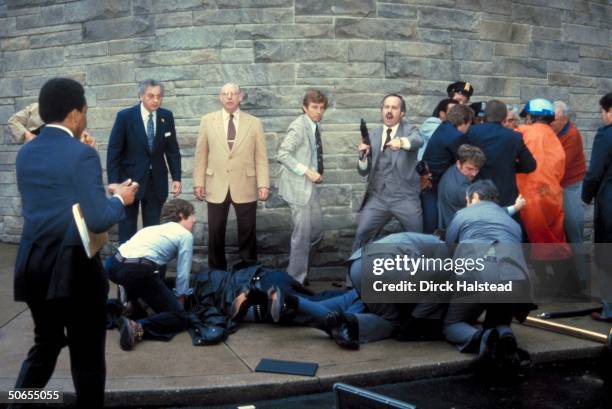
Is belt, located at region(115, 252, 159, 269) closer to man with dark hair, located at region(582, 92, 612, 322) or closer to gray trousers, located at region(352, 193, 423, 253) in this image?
gray trousers, located at region(352, 193, 423, 253)

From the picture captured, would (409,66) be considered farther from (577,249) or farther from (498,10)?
(577,249)

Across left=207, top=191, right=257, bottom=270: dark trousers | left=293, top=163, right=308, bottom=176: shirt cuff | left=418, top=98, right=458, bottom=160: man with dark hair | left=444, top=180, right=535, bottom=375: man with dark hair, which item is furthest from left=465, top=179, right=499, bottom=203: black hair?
left=207, top=191, right=257, bottom=270: dark trousers

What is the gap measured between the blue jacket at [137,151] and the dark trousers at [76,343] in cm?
385

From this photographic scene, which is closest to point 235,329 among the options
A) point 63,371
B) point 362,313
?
point 362,313

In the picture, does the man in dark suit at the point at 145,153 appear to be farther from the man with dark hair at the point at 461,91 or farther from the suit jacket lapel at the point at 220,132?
the man with dark hair at the point at 461,91

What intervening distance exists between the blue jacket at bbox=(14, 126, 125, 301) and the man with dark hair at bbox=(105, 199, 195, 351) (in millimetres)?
2053

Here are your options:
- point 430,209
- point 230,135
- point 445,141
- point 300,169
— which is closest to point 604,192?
point 445,141

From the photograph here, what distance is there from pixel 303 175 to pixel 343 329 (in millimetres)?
2311

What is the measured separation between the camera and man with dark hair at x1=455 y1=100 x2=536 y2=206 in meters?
7.22

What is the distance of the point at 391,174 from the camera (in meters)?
7.55

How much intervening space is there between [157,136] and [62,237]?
13.2ft

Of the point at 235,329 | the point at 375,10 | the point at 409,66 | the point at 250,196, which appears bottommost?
the point at 235,329

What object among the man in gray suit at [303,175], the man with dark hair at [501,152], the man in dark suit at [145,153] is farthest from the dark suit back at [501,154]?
the man in dark suit at [145,153]

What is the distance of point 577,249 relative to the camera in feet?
25.8
